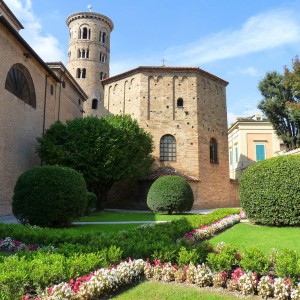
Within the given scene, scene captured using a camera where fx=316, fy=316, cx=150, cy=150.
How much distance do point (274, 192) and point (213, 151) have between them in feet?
51.9

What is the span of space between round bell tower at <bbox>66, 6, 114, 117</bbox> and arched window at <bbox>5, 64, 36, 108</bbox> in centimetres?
2470

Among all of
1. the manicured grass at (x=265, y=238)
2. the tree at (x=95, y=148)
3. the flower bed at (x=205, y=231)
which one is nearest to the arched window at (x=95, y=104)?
the tree at (x=95, y=148)

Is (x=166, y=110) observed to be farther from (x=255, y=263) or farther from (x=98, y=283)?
(x=98, y=283)

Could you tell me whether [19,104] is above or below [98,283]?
above

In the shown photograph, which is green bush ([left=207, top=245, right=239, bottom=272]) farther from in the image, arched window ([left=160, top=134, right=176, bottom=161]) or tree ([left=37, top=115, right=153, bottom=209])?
arched window ([left=160, top=134, right=176, bottom=161])

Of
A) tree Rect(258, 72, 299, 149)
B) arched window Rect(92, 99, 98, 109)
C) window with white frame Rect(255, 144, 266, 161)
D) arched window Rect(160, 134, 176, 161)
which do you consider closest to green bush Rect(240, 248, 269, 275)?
arched window Rect(160, 134, 176, 161)

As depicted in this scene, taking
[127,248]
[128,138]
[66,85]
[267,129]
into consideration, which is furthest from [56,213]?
[267,129]

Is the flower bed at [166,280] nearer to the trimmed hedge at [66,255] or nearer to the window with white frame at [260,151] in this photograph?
the trimmed hedge at [66,255]

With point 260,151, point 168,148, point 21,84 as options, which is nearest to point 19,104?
point 21,84

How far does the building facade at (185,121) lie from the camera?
25.8 m

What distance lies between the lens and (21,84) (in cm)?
1870

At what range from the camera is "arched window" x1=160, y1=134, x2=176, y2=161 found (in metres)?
26.1

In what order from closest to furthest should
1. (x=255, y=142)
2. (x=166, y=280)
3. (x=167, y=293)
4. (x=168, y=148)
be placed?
1. (x=167, y=293)
2. (x=166, y=280)
3. (x=168, y=148)
4. (x=255, y=142)

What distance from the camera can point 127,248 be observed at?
6172 millimetres
